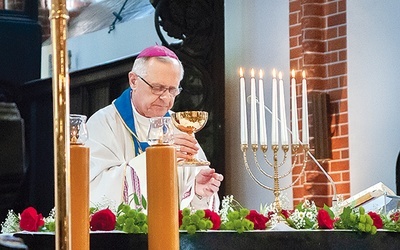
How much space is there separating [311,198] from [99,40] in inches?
105

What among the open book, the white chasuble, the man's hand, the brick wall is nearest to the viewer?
the open book

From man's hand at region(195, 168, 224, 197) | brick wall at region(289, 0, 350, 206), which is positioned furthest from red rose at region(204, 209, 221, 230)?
brick wall at region(289, 0, 350, 206)

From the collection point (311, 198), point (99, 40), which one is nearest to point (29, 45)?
point (99, 40)

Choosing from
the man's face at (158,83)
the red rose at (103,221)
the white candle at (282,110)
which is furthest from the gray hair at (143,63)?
the red rose at (103,221)

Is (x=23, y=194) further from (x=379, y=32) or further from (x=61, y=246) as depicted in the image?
(x=61, y=246)

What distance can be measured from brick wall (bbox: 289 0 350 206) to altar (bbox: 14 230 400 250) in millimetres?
3674

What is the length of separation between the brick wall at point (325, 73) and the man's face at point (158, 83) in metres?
2.37

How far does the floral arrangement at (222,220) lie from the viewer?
A: 8.48ft

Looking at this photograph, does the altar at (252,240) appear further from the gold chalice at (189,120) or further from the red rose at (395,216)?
the gold chalice at (189,120)

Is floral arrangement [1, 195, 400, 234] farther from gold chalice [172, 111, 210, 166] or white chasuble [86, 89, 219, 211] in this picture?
white chasuble [86, 89, 219, 211]

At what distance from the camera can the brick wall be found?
6602mm

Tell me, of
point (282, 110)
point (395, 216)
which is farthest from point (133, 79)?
point (395, 216)

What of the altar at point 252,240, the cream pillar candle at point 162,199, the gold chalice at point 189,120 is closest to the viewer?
the cream pillar candle at point 162,199

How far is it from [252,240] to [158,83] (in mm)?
1834
